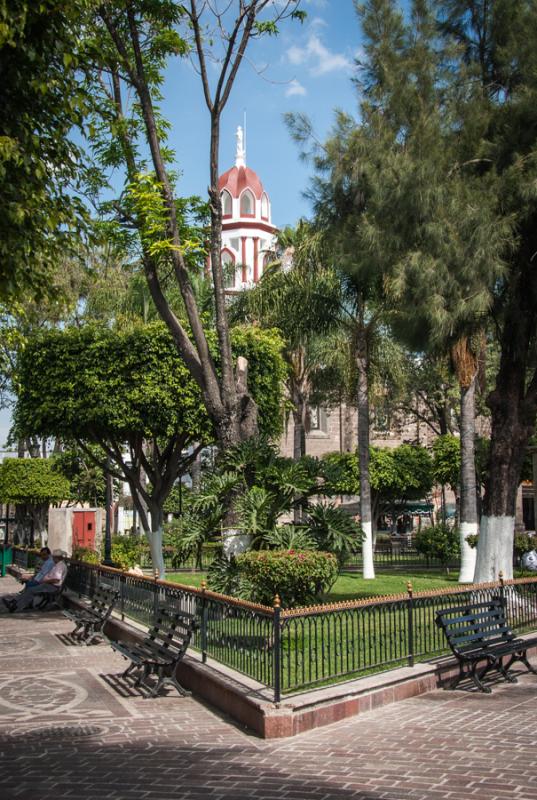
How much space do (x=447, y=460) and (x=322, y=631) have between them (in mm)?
24126

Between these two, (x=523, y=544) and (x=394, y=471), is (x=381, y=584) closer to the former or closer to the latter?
(x=523, y=544)

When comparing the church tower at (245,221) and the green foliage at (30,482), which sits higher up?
the church tower at (245,221)

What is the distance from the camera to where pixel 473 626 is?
9.25 metres

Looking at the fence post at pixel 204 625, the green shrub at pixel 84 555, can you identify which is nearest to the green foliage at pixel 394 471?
the green shrub at pixel 84 555

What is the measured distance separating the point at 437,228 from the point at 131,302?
2064cm

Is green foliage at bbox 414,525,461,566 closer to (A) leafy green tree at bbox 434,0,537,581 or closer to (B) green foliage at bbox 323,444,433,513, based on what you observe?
(B) green foliage at bbox 323,444,433,513

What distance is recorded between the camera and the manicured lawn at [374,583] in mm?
17500

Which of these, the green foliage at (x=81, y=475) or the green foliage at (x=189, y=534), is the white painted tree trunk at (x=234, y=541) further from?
the green foliage at (x=81, y=475)

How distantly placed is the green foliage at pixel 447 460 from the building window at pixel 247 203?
100 ft

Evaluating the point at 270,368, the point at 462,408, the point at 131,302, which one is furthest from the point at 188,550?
the point at 131,302

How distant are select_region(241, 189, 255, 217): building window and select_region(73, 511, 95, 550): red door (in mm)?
32837

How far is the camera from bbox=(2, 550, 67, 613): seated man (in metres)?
16.2

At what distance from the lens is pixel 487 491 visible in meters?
14.1

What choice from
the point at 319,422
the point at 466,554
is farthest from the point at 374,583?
the point at 319,422
